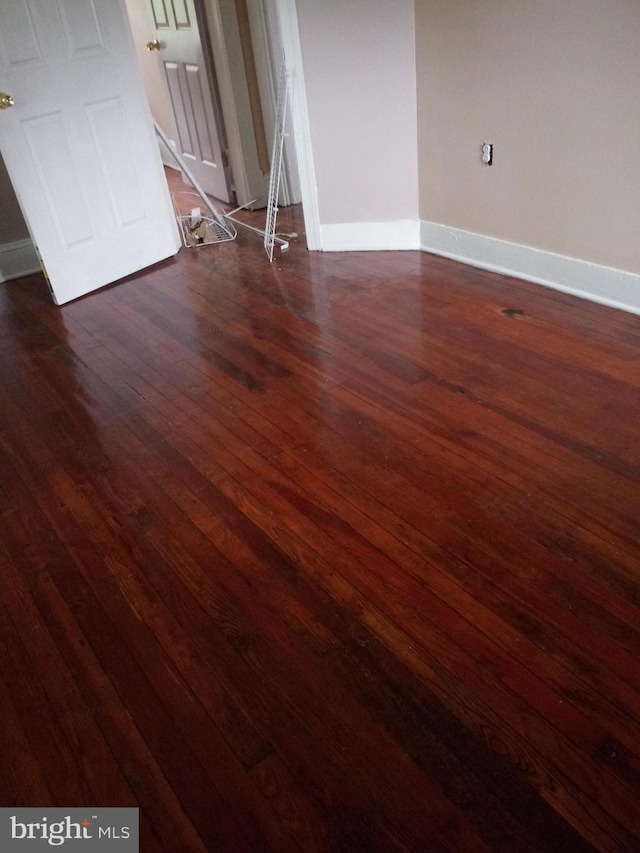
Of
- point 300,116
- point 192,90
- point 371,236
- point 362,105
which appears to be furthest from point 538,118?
point 192,90

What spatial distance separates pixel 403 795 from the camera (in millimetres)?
1261

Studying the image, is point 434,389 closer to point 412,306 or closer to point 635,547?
point 412,306

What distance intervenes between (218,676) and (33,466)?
44.4 inches

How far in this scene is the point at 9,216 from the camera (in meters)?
3.81

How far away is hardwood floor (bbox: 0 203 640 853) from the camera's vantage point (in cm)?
128

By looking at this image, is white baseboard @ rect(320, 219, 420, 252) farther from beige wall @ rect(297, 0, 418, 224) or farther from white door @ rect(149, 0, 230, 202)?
white door @ rect(149, 0, 230, 202)

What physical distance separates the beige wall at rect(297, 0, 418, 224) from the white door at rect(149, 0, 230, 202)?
4.50 feet

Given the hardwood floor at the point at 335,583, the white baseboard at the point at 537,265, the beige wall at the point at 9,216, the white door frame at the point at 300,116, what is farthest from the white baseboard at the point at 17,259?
the white baseboard at the point at 537,265

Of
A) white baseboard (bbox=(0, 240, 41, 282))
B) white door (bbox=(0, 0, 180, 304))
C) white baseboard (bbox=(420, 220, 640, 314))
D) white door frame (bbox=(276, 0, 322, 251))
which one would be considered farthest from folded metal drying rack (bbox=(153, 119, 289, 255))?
white baseboard (bbox=(0, 240, 41, 282))

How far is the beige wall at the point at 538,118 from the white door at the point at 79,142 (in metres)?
1.45

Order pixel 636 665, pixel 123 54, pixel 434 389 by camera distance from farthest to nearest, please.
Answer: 1. pixel 123 54
2. pixel 434 389
3. pixel 636 665

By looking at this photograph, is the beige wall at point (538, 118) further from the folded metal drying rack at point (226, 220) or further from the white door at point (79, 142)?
the white door at point (79, 142)

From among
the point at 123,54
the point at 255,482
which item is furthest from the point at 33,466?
the point at 123,54

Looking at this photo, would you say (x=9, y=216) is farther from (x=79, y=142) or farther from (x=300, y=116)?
(x=300, y=116)
